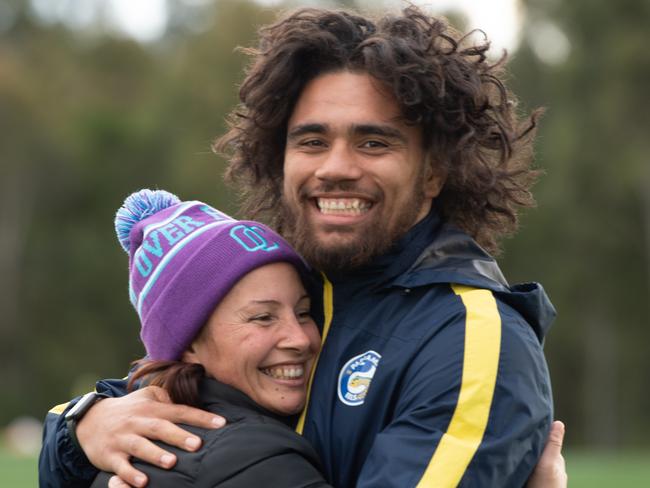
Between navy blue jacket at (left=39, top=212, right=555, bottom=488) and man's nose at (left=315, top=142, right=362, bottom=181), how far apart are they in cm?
30

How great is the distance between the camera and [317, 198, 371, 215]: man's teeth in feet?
15.0

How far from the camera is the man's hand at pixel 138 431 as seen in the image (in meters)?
4.06

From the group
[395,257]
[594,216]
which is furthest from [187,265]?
[594,216]

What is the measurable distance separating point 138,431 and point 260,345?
1.59 ft

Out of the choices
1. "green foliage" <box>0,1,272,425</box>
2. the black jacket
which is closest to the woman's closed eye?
the black jacket

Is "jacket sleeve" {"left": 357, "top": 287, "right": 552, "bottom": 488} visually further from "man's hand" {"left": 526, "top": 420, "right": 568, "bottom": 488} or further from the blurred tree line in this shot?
the blurred tree line

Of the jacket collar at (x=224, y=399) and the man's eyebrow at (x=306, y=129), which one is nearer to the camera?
the jacket collar at (x=224, y=399)

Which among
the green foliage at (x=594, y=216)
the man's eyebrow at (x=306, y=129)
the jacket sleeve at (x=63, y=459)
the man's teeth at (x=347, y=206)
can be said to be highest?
the man's eyebrow at (x=306, y=129)

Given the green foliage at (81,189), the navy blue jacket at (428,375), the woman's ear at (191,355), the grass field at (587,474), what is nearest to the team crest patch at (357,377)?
the navy blue jacket at (428,375)

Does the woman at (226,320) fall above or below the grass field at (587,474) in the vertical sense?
above

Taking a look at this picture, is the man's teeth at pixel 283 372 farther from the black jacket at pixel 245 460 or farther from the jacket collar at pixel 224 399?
the black jacket at pixel 245 460

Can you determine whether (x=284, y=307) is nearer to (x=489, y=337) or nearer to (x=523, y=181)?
(x=489, y=337)

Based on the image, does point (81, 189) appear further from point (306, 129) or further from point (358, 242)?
point (358, 242)

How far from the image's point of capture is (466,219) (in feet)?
16.3
